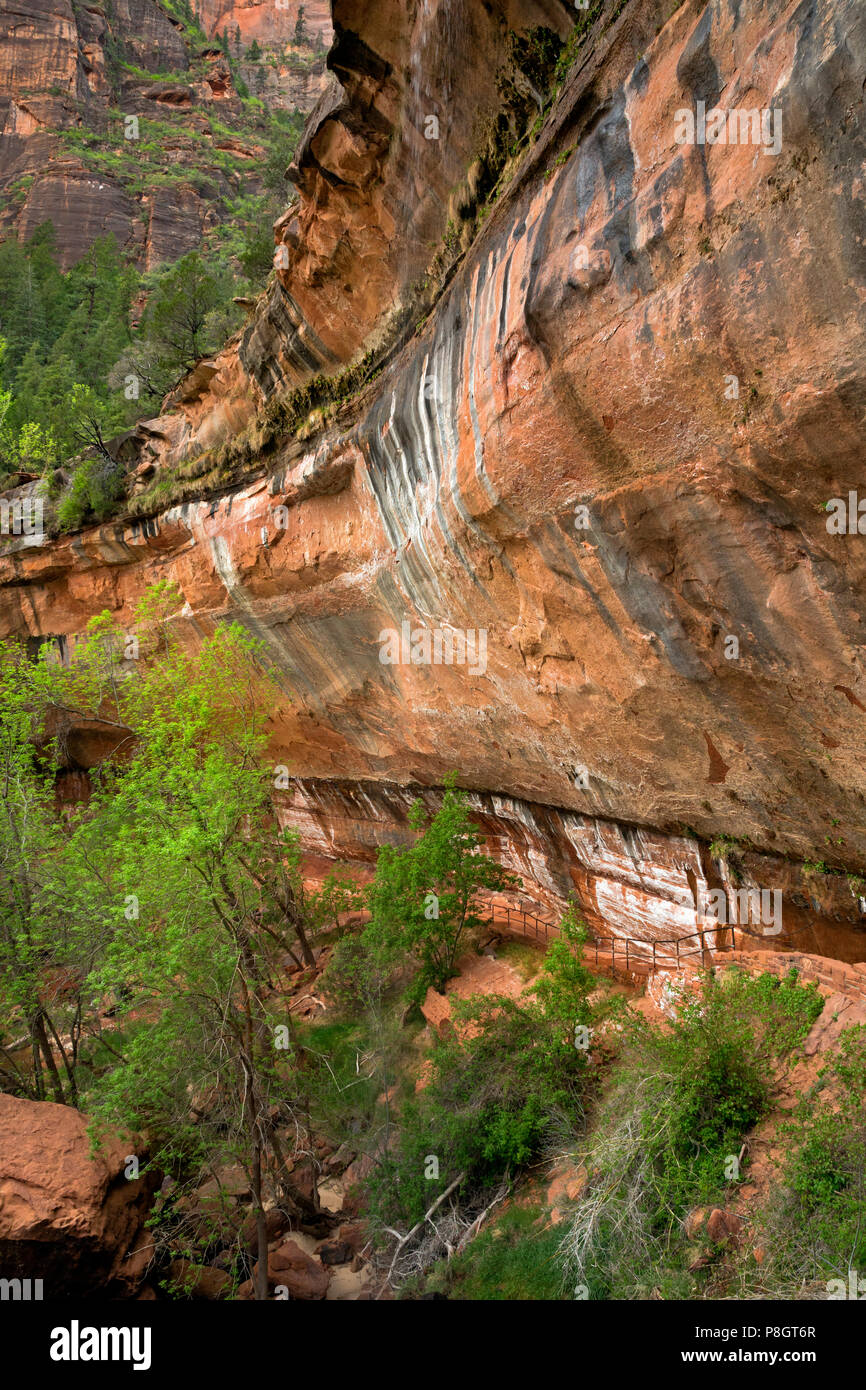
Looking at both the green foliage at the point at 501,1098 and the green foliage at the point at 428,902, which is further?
the green foliage at the point at 428,902

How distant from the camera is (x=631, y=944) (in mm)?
9383

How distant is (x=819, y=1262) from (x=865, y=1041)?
155 cm

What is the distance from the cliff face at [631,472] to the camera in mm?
3971

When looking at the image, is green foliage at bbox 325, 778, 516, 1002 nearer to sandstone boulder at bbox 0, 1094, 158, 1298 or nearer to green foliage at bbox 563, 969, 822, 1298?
sandstone boulder at bbox 0, 1094, 158, 1298

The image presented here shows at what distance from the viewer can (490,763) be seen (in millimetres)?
10156

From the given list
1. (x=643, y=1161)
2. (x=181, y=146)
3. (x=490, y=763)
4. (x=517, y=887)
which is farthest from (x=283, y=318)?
(x=181, y=146)

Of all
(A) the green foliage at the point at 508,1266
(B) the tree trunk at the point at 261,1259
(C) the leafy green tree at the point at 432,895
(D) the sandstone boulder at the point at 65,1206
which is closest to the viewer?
(A) the green foliage at the point at 508,1266

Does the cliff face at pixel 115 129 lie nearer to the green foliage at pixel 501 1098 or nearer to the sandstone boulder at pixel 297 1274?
the green foliage at pixel 501 1098

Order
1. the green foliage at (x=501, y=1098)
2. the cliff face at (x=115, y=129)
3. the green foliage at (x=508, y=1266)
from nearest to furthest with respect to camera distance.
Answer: the green foliage at (x=508, y=1266)
the green foliage at (x=501, y=1098)
the cliff face at (x=115, y=129)

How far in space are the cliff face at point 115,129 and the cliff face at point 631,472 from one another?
41.7 m

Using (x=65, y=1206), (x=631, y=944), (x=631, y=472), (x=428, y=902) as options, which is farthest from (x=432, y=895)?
(x=631, y=472)

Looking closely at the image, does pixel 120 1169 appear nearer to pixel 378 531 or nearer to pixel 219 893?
pixel 219 893

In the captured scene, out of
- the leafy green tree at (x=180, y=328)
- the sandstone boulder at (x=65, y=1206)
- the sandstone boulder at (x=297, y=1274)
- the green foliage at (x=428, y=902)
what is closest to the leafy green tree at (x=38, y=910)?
the sandstone boulder at (x=65, y=1206)

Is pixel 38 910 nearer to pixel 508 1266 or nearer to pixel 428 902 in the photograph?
pixel 428 902
